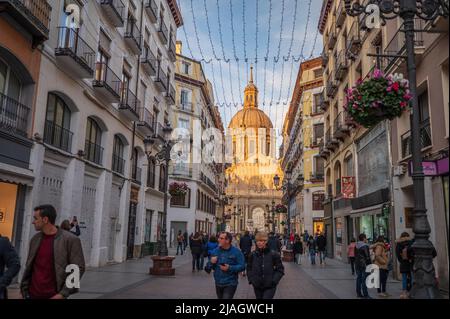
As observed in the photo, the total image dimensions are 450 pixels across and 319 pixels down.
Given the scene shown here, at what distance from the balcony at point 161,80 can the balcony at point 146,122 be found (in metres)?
2.37

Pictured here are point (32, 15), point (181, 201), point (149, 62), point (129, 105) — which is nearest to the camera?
point (32, 15)

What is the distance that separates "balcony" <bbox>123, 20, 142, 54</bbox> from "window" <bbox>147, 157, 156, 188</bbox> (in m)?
7.21

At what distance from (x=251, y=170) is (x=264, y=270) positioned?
102 m

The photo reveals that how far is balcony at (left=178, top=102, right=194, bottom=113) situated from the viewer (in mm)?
40634

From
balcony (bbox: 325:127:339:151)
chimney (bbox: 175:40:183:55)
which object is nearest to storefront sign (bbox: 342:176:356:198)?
balcony (bbox: 325:127:339:151)

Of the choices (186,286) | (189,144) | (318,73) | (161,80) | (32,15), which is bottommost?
(186,286)

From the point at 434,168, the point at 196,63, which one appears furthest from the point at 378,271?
the point at 196,63

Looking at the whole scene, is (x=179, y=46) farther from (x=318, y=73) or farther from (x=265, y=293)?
(x=265, y=293)

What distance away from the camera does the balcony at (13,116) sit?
11.4m

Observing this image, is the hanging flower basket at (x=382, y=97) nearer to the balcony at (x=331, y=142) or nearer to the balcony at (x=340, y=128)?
the balcony at (x=340, y=128)

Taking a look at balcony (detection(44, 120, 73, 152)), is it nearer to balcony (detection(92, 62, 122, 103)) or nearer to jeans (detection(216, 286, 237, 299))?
balcony (detection(92, 62, 122, 103))

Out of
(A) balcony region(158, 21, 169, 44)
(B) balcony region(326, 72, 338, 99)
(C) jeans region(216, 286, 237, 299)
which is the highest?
(A) balcony region(158, 21, 169, 44)

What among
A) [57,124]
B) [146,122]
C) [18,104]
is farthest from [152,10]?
[18,104]

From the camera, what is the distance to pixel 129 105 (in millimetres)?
20969
